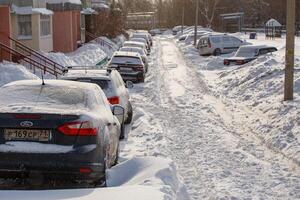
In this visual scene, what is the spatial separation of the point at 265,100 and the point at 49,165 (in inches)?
421

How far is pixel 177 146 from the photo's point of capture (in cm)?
1106

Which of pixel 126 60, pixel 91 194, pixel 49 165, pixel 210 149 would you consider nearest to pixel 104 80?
pixel 210 149

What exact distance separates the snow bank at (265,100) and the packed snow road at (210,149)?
302 millimetres

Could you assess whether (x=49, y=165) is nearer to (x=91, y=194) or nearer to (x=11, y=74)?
(x=91, y=194)

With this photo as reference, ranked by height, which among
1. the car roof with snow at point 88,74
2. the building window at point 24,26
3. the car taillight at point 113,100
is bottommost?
the car taillight at point 113,100

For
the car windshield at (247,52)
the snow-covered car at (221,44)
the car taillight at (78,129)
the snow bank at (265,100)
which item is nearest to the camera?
the car taillight at (78,129)

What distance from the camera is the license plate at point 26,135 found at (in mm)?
6699

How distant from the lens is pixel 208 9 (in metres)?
103

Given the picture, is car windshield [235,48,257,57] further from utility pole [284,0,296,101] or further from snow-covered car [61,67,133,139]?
snow-covered car [61,67,133,139]

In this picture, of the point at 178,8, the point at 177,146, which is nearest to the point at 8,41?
the point at 177,146

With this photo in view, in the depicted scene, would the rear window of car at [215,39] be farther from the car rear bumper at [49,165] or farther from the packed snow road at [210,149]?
the car rear bumper at [49,165]

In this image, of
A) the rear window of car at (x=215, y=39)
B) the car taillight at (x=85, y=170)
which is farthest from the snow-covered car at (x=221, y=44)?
the car taillight at (x=85, y=170)

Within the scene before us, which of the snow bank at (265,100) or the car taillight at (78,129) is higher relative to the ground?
the car taillight at (78,129)

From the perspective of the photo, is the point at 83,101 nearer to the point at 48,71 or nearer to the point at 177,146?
the point at 177,146
